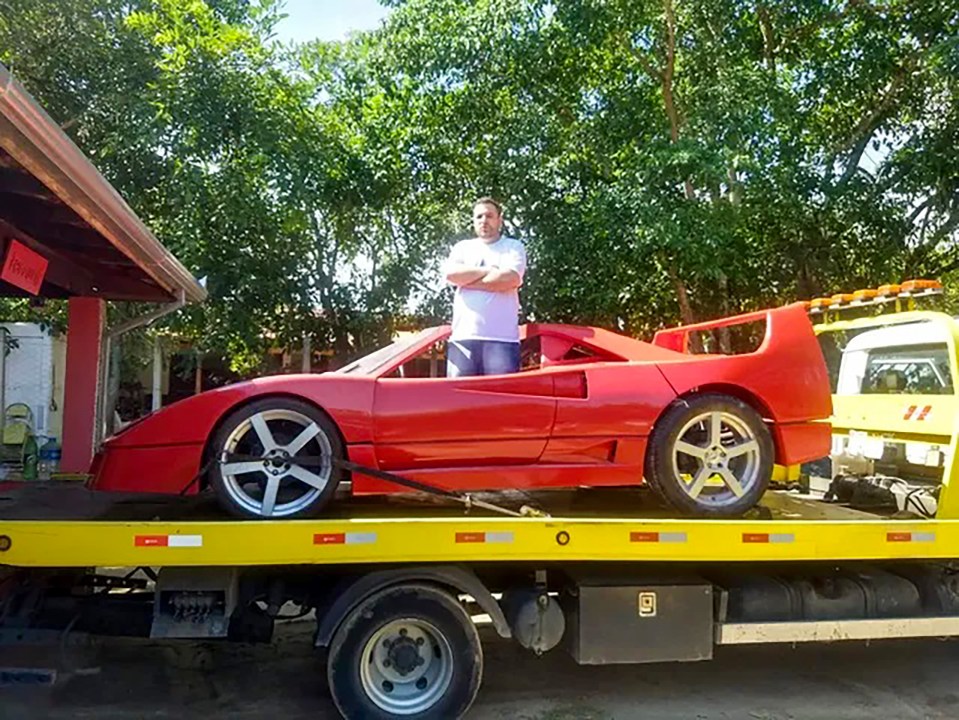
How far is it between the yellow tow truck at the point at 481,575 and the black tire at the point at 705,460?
0.15 m

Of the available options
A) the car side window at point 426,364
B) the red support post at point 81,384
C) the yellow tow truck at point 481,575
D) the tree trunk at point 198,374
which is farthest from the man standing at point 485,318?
the tree trunk at point 198,374

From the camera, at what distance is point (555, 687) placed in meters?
4.76

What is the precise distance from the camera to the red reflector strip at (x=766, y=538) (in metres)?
4.14

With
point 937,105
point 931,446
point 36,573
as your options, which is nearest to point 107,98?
point 36,573

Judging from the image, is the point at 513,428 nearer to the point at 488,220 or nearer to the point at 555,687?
the point at 488,220

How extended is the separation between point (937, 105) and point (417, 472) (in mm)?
9782

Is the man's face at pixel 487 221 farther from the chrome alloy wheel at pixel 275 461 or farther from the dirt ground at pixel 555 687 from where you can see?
the dirt ground at pixel 555 687

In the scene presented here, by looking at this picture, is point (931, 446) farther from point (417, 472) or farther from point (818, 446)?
point (417, 472)

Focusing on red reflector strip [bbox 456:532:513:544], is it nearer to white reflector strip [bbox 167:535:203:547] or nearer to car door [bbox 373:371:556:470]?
car door [bbox 373:371:556:470]

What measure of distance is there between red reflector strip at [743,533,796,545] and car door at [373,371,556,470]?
1.11 metres

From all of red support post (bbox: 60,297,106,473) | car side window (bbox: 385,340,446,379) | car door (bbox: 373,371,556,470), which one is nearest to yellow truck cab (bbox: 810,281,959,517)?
car door (bbox: 373,371,556,470)

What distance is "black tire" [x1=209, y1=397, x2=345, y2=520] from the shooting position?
13.0 ft

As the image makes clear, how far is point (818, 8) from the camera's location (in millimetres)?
10172

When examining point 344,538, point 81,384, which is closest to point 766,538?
point 344,538
